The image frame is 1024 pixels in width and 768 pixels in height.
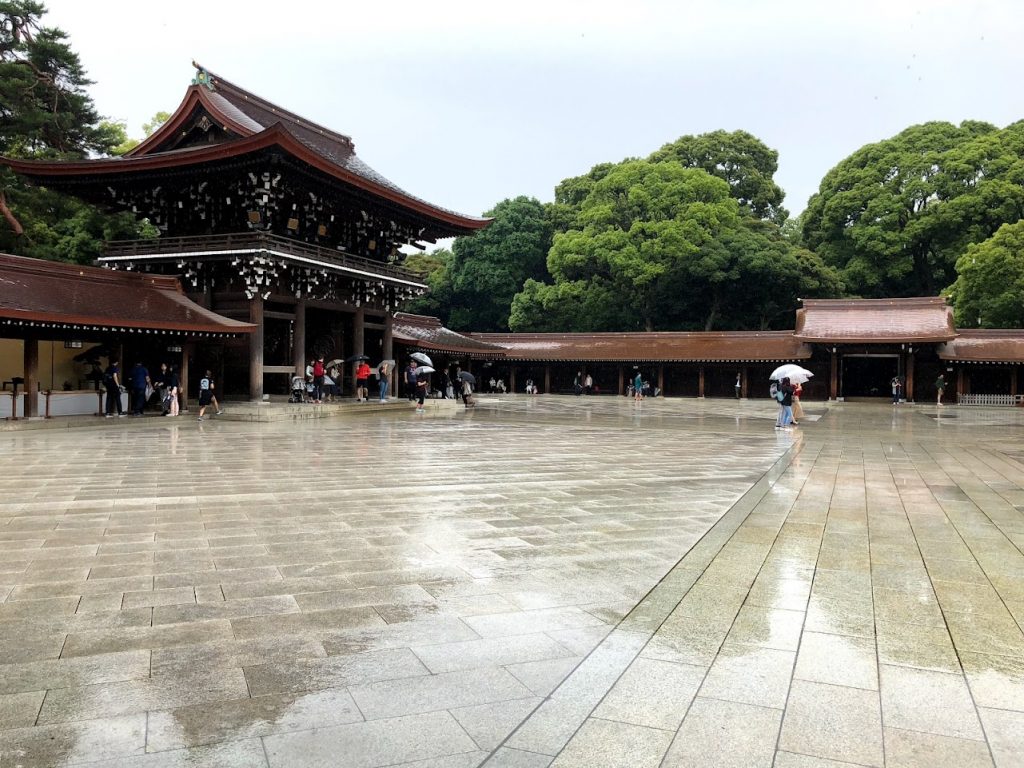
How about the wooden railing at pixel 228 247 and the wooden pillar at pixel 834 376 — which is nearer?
the wooden railing at pixel 228 247

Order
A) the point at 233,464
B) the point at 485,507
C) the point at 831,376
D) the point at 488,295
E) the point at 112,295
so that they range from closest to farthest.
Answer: the point at 485,507, the point at 233,464, the point at 112,295, the point at 831,376, the point at 488,295

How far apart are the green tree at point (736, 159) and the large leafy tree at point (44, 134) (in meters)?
39.3

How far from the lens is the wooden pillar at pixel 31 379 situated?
656 inches

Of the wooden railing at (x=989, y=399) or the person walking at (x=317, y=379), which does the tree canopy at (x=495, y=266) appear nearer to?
the wooden railing at (x=989, y=399)

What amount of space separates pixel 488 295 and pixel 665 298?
14.3 metres

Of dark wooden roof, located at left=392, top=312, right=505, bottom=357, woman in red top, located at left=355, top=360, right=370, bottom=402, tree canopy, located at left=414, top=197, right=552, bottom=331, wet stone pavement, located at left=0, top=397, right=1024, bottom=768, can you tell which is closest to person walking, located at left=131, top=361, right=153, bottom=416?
woman in red top, located at left=355, top=360, right=370, bottom=402

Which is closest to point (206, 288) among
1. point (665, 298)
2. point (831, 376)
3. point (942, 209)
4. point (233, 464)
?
point (233, 464)

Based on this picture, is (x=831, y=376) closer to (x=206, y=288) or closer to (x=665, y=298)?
(x=665, y=298)

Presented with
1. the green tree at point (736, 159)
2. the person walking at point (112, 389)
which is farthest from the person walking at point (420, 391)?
the green tree at point (736, 159)

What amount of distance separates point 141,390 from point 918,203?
47987 mm

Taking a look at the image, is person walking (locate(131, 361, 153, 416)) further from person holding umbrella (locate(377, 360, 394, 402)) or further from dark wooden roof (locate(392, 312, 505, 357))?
dark wooden roof (locate(392, 312, 505, 357))

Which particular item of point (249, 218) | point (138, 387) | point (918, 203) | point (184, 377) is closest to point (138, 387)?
point (138, 387)

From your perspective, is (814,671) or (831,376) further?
(831,376)

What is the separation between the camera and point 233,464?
10742mm
